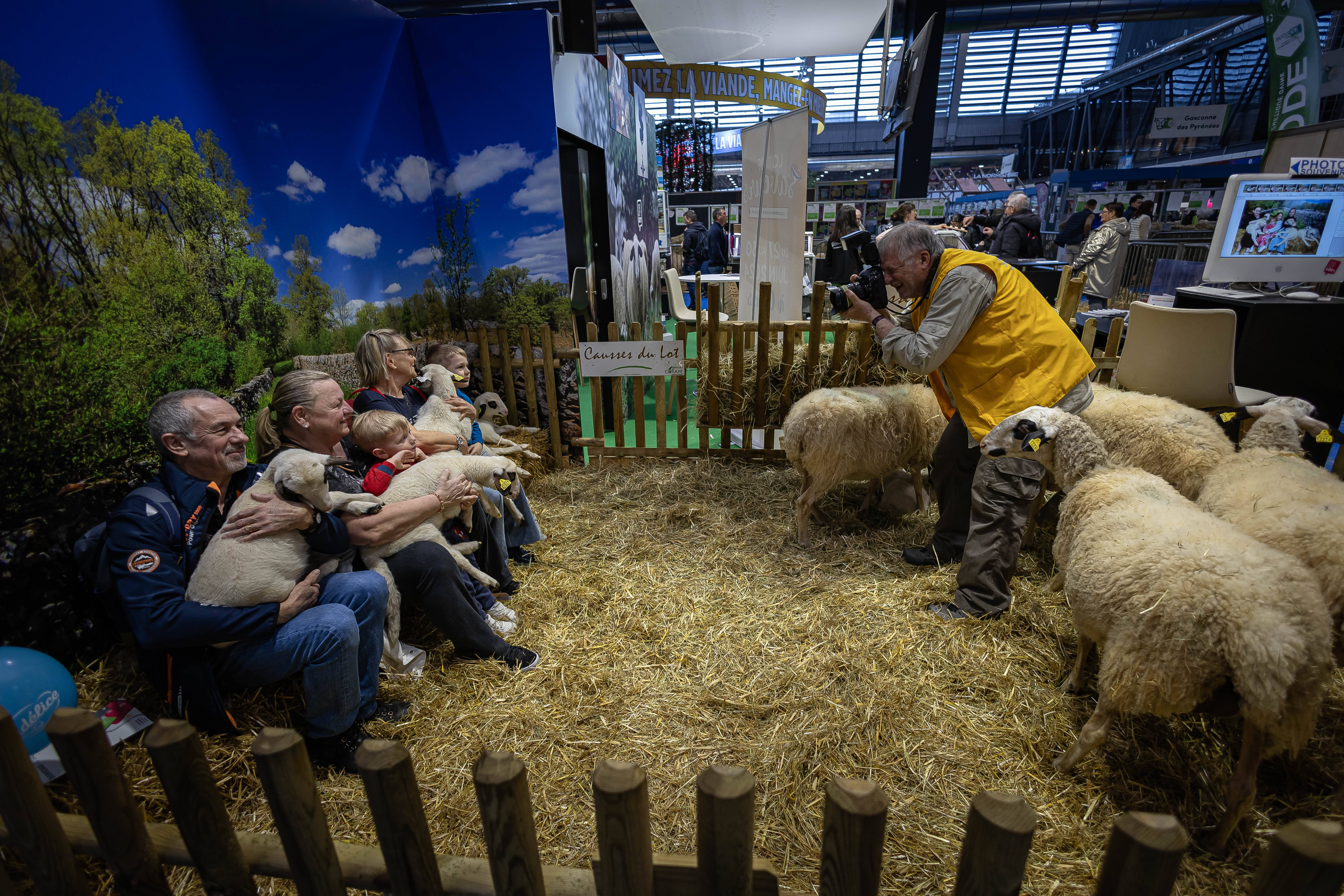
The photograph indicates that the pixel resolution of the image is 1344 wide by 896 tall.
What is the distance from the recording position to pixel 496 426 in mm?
4699

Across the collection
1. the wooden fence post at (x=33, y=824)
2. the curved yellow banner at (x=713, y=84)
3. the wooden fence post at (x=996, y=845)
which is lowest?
the wooden fence post at (x=33, y=824)

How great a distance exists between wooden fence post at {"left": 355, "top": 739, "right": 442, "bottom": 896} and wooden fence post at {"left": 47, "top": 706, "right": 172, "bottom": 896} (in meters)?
0.52

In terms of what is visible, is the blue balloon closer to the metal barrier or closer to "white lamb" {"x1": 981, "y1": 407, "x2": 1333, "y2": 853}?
"white lamb" {"x1": 981, "y1": 407, "x2": 1333, "y2": 853}

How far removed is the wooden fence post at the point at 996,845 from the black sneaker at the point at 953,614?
2317 mm

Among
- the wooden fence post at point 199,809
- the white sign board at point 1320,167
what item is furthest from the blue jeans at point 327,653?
the white sign board at point 1320,167

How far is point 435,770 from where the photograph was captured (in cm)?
226

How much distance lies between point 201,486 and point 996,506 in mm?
3449

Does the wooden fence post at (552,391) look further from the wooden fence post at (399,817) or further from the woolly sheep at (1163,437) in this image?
the wooden fence post at (399,817)

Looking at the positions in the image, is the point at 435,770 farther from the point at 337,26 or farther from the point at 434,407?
the point at 337,26

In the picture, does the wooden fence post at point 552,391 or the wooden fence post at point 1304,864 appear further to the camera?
the wooden fence post at point 552,391

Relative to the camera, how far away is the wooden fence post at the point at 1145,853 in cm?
82

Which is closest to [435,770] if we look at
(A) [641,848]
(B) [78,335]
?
(A) [641,848]

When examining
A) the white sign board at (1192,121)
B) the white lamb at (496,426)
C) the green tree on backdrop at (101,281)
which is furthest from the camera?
the white sign board at (1192,121)

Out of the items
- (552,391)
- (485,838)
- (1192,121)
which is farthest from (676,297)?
(1192,121)
